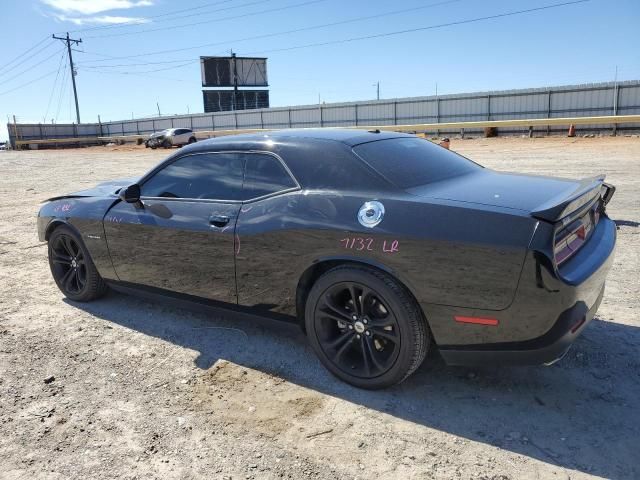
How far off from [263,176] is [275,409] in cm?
155

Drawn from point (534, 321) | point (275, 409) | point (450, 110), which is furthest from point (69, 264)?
point (450, 110)

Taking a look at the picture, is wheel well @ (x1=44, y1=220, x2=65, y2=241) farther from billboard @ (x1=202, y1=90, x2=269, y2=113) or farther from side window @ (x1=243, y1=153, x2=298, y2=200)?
billboard @ (x1=202, y1=90, x2=269, y2=113)

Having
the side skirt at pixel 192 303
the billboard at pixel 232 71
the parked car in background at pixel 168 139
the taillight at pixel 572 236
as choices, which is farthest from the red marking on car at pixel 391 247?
the billboard at pixel 232 71

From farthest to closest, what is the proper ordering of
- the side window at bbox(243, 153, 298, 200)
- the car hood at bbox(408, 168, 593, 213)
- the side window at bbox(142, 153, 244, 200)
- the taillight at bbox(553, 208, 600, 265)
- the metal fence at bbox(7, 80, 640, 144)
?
the metal fence at bbox(7, 80, 640, 144) → the side window at bbox(142, 153, 244, 200) → the side window at bbox(243, 153, 298, 200) → the car hood at bbox(408, 168, 593, 213) → the taillight at bbox(553, 208, 600, 265)

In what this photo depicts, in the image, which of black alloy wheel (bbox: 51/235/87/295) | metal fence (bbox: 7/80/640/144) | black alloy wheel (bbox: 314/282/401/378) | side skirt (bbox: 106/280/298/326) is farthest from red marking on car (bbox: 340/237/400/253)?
metal fence (bbox: 7/80/640/144)

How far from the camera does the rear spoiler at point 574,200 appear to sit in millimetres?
2629

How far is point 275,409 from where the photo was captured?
3115mm

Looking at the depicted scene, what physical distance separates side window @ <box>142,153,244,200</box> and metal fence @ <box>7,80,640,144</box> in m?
28.0

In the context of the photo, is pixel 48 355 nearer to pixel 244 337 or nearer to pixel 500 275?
pixel 244 337

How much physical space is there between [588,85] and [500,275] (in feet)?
104

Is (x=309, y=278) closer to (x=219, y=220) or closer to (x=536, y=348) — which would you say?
(x=219, y=220)

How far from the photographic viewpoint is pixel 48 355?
3.93m

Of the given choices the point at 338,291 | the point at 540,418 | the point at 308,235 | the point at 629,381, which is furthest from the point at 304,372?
the point at 629,381

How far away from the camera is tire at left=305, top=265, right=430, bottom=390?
2.98 metres
